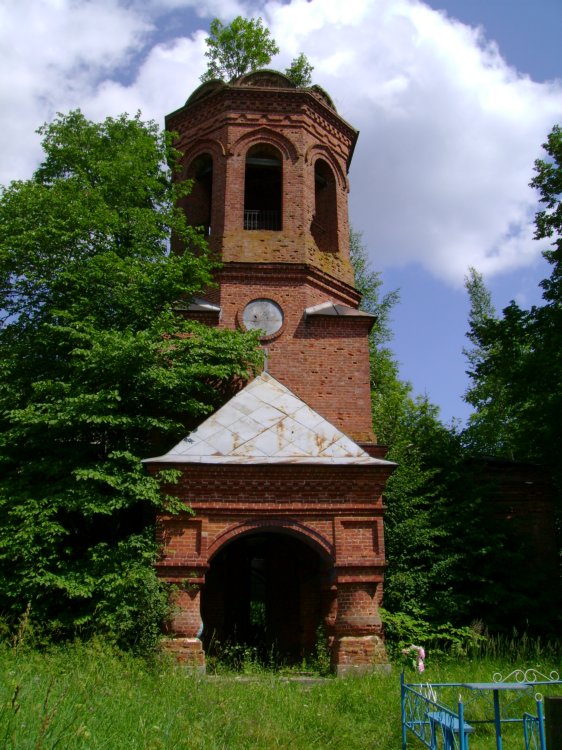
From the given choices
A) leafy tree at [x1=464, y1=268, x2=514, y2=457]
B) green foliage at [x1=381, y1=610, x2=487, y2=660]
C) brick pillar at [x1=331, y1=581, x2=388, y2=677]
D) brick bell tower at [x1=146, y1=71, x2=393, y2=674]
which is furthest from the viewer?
leafy tree at [x1=464, y1=268, x2=514, y2=457]

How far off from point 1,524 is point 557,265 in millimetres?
11935

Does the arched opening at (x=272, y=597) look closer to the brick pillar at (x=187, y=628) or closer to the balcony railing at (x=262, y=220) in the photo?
the brick pillar at (x=187, y=628)

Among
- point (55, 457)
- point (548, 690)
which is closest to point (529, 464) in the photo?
point (548, 690)

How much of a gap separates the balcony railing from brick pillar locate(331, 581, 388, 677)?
8412 mm

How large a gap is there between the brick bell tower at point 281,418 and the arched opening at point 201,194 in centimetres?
3

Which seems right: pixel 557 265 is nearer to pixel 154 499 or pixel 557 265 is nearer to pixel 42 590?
pixel 154 499

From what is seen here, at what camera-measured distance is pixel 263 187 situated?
1587 cm

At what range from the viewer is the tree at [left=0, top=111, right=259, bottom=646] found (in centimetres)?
909

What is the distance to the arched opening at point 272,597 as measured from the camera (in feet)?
36.2

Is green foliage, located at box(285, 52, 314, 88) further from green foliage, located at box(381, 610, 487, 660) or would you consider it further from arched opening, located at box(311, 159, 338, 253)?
green foliage, located at box(381, 610, 487, 660)

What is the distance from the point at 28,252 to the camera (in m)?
11.7

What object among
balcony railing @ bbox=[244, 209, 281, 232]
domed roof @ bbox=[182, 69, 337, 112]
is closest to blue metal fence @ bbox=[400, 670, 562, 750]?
balcony railing @ bbox=[244, 209, 281, 232]

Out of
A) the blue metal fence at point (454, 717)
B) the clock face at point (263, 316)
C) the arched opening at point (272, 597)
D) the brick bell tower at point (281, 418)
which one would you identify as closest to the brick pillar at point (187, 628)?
the brick bell tower at point (281, 418)

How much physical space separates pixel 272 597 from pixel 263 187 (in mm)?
9646
